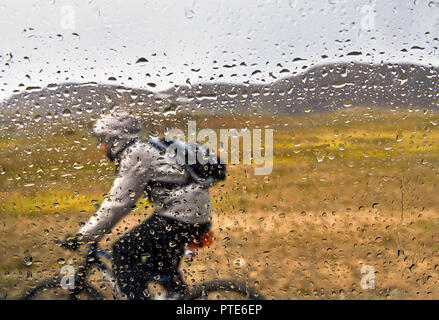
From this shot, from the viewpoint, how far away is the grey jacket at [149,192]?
1905 mm

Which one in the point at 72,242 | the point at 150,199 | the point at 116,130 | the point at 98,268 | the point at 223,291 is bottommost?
the point at 223,291

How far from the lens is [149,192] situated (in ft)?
6.33

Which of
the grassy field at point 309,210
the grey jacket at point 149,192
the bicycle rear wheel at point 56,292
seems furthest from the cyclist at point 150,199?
the bicycle rear wheel at point 56,292

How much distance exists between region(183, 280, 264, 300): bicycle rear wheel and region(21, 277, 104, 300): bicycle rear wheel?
62 cm

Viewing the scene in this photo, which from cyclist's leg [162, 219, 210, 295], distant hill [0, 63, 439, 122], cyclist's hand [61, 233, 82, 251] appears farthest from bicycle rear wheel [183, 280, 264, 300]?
distant hill [0, 63, 439, 122]

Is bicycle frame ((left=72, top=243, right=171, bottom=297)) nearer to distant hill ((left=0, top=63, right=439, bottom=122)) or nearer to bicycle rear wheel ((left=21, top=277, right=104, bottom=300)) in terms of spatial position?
bicycle rear wheel ((left=21, top=277, right=104, bottom=300))

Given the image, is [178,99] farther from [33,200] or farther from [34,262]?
[34,262]

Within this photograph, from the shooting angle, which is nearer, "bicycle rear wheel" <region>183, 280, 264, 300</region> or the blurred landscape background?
the blurred landscape background

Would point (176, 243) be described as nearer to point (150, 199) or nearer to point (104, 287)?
point (150, 199)

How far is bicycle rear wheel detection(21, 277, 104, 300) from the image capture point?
2.04 m

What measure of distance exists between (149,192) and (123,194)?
155 mm

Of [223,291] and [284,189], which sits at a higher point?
[284,189]

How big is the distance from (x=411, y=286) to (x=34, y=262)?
2502 mm

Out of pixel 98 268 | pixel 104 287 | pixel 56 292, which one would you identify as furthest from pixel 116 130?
pixel 56 292
